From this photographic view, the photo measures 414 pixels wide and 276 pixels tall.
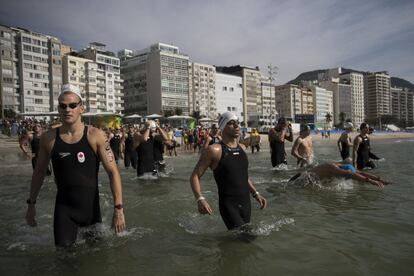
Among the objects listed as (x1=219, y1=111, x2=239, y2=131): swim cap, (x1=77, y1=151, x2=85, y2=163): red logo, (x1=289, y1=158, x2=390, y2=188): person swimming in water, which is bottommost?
(x1=289, y1=158, x2=390, y2=188): person swimming in water

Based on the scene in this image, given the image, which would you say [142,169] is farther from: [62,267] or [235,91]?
[235,91]

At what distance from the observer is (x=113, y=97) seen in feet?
316

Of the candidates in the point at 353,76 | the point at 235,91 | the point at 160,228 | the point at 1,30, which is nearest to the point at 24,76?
the point at 1,30

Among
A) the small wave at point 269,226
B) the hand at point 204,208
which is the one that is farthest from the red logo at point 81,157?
the small wave at point 269,226

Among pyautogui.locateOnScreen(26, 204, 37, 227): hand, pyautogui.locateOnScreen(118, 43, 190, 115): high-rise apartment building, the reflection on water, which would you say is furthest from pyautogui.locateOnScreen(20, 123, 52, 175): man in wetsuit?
pyautogui.locateOnScreen(118, 43, 190, 115): high-rise apartment building

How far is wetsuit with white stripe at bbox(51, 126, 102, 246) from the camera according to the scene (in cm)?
361

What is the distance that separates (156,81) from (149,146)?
97.9 meters

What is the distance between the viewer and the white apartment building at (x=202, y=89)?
117750 millimetres

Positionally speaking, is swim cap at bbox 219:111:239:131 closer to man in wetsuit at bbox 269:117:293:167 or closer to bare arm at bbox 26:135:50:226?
bare arm at bbox 26:135:50:226

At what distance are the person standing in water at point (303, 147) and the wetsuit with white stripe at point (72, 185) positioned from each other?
26.6 ft

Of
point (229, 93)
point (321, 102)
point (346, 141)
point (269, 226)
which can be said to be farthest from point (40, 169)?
point (321, 102)

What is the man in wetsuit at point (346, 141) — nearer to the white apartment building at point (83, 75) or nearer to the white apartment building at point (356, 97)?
the white apartment building at point (83, 75)

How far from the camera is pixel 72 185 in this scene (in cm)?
369

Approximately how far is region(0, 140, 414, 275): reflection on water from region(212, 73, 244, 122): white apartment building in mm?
117389
